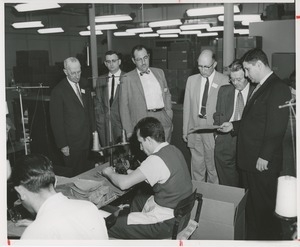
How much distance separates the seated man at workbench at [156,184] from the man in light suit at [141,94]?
1.24 metres

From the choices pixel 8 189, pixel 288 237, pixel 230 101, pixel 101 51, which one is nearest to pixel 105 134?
pixel 230 101

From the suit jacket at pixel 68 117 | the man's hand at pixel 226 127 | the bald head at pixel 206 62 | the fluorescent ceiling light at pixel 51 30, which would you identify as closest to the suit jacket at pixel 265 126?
the man's hand at pixel 226 127

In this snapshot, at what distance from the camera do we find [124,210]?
87.0 inches

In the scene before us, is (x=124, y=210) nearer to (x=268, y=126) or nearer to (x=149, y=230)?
(x=149, y=230)

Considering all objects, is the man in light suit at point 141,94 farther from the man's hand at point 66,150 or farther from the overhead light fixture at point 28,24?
the overhead light fixture at point 28,24

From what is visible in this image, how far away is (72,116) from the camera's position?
3.19m

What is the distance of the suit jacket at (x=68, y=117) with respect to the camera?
3158 mm

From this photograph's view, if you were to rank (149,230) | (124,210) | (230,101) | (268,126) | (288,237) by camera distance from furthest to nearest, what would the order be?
(230,101), (268,126), (124,210), (149,230), (288,237)

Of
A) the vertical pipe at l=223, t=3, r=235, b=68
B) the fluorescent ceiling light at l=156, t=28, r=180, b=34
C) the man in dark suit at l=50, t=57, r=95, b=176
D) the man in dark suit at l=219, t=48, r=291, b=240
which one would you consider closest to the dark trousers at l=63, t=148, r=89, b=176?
the man in dark suit at l=50, t=57, r=95, b=176

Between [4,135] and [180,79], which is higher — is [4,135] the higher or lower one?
the lower one

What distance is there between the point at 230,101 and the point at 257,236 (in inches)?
47.8

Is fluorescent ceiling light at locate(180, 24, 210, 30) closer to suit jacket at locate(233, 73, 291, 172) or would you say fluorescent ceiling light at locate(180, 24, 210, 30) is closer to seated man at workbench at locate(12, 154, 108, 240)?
suit jacket at locate(233, 73, 291, 172)

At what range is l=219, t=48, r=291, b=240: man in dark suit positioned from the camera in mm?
2350

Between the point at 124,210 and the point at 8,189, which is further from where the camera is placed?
the point at 124,210
